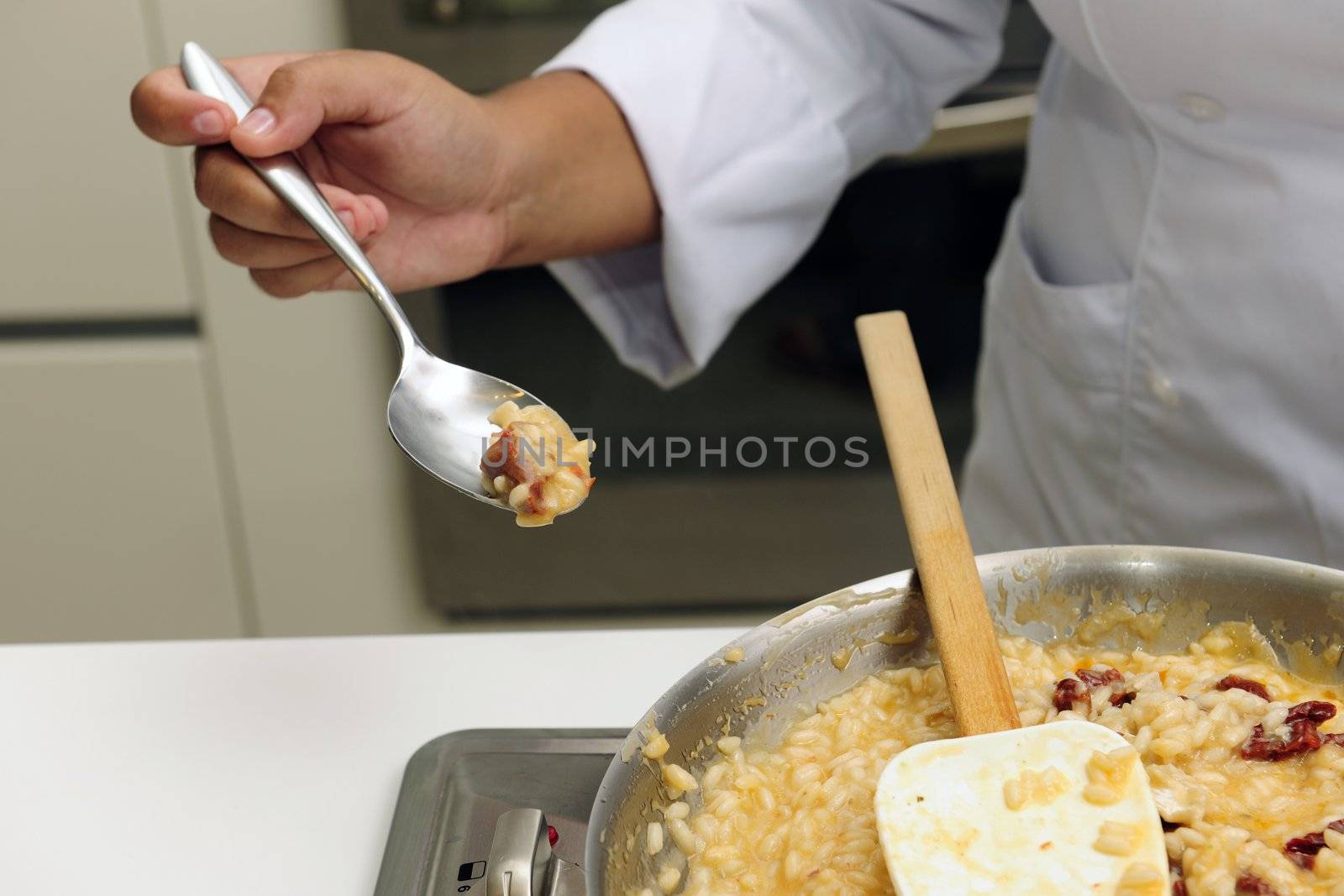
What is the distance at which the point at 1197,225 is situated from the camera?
925 mm

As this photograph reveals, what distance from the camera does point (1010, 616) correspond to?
0.74m

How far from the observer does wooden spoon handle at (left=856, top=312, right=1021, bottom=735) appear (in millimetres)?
657

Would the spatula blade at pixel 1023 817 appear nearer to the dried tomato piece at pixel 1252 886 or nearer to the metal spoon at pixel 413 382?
the dried tomato piece at pixel 1252 886

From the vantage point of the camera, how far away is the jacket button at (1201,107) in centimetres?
88

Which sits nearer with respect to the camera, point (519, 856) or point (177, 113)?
point (519, 856)

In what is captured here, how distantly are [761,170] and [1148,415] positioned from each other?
38cm

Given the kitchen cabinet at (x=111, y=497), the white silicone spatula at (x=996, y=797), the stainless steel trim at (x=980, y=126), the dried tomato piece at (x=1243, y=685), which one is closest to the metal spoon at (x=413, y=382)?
the white silicone spatula at (x=996, y=797)

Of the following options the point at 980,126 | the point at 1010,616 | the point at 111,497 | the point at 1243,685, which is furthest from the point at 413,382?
the point at 111,497

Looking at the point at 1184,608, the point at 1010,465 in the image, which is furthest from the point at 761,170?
the point at 1184,608

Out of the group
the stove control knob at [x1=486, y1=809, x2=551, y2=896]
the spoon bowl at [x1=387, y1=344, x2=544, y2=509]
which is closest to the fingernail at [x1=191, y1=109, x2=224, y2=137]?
the spoon bowl at [x1=387, y1=344, x2=544, y2=509]

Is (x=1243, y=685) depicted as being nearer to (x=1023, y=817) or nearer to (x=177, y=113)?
(x=1023, y=817)

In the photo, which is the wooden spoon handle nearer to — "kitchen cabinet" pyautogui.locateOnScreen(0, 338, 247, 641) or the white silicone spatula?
the white silicone spatula

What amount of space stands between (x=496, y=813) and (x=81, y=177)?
131 cm

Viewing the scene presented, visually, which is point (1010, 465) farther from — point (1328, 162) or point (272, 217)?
point (272, 217)
